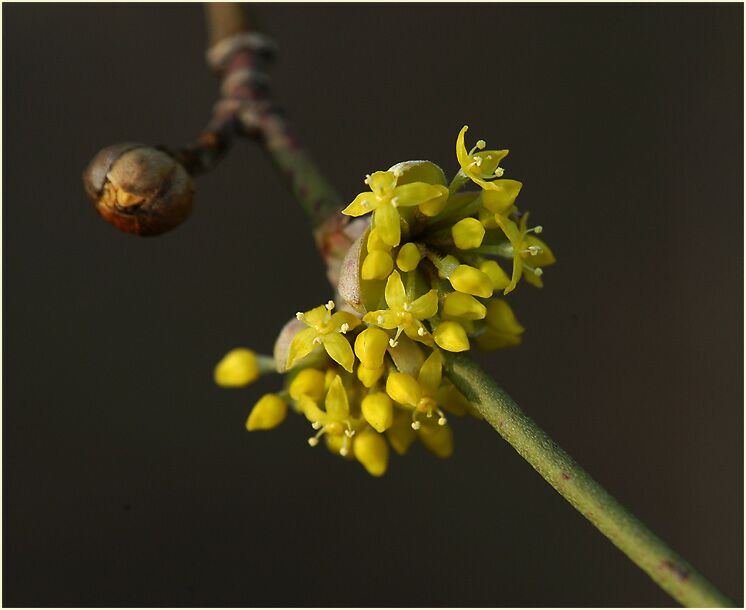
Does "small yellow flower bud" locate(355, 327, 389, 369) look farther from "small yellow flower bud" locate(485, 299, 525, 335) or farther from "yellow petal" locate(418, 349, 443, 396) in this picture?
"small yellow flower bud" locate(485, 299, 525, 335)

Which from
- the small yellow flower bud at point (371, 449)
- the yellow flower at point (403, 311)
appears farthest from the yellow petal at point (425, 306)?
the small yellow flower bud at point (371, 449)

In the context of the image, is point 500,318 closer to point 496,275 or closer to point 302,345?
point 496,275

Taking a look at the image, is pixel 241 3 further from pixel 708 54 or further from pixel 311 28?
pixel 708 54

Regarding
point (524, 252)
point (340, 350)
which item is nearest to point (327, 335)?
point (340, 350)

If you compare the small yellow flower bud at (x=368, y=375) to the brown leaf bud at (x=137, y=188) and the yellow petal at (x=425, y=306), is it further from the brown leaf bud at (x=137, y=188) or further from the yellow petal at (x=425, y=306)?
the brown leaf bud at (x=137, y=188)

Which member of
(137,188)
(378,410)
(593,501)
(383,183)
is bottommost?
(593,501)

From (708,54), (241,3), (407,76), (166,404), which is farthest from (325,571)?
(708,54)
